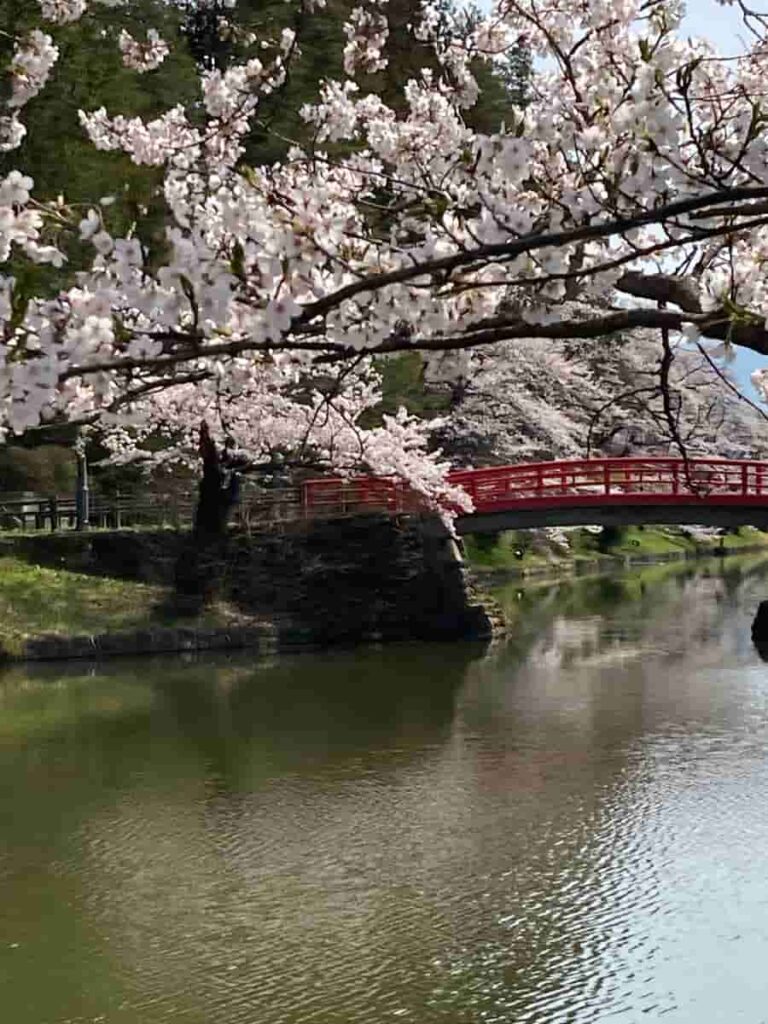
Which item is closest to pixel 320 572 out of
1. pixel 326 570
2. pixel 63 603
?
pixel 326 570

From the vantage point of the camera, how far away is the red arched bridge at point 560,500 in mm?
18094

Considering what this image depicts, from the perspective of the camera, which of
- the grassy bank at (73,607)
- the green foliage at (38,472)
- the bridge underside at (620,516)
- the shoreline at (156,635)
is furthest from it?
the green foliage at (38,472)

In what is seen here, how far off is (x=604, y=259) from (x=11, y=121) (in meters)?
2.42

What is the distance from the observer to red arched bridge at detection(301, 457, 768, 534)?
59.4ft

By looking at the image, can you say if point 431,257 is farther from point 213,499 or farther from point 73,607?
point 213,499

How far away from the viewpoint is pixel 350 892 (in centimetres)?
757

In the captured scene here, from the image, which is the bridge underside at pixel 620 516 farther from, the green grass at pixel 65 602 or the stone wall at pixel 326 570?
the green grass at pixel 65 602

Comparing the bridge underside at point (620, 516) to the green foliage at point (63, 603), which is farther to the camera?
the bridge underside at point (620, 516)

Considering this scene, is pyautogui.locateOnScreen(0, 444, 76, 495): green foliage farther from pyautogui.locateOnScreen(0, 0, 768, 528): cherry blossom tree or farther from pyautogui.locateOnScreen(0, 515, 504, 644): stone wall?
pyautogui.locateOnScreen(0, 0, 768, 528): cherry blossom tree

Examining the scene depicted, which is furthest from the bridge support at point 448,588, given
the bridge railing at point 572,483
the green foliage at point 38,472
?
the green foliage at point 38,472

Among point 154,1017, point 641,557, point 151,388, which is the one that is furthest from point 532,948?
point 641,557

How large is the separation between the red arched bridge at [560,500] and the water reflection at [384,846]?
143 inches

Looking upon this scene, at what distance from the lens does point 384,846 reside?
27.5 feet

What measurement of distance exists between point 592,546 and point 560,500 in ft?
44.4
